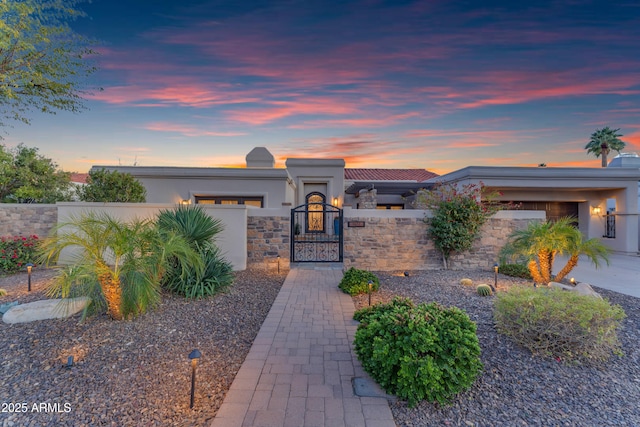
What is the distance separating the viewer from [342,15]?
8008 millimetres

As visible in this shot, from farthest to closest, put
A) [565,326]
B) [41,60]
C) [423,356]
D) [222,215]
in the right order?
[222,215]
[41,60]
[565,326]
[423,356]

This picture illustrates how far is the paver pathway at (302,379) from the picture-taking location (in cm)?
228

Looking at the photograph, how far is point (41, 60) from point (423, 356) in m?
12.4

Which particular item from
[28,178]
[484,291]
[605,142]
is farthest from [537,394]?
[605,142]

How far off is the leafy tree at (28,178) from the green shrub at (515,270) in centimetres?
1713

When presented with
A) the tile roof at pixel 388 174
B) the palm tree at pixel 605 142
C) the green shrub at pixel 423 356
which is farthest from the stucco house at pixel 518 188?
the palm tree at pixel 605 142

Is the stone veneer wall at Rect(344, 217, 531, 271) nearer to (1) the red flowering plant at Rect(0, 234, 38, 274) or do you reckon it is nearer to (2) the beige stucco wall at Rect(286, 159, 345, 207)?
(2) the beige stucco wall at Rect(286, 159, 345, 207)

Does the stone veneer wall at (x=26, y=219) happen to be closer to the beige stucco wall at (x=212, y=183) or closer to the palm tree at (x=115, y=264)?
the beige stucco wall at (x=212, y=183)

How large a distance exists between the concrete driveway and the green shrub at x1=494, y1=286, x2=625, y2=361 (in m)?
4.77

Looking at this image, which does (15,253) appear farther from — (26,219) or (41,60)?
(41,60)

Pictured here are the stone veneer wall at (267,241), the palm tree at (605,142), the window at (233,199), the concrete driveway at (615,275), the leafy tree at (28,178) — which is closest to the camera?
the concrete driveway at (615,275)

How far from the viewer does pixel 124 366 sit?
3.08 m

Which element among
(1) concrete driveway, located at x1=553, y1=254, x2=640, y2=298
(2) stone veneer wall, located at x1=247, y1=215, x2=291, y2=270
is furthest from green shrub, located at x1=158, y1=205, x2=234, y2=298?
(1) concrete driveway, located at x1=553, y1=254, x2=640, y2=298

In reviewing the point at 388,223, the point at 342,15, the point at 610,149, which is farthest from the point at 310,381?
the point at 610,149
